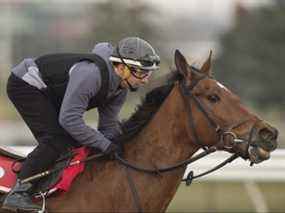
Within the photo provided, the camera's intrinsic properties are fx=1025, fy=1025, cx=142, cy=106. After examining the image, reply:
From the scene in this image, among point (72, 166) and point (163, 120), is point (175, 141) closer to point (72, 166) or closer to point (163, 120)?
point (163, 120)

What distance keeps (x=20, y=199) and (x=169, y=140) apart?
1.10 meters

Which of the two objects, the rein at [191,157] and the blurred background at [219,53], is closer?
the rein at [191,157]

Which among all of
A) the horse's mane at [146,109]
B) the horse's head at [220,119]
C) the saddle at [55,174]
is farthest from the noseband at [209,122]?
the saddle at [55,174]

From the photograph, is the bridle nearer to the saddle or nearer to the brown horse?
the brown horse

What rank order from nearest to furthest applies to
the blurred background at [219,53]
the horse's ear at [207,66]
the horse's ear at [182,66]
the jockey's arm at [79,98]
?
1. the jockey's arm at [79,98]
2. the horse's ear at [182,66]
3. the horse's ear at [207,66]
4. the blurred background at [219,53]

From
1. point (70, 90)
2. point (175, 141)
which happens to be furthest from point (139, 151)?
point (70, 90)

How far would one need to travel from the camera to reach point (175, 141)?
708 centimetres

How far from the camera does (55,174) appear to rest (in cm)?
703

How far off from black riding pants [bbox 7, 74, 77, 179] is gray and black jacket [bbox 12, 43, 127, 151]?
0.24 ft

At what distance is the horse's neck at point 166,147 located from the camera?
23.1 feet

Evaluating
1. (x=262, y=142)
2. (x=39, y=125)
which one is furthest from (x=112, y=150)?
(x=262, y=142)

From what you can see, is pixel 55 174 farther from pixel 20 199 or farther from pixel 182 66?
pixel 182 66

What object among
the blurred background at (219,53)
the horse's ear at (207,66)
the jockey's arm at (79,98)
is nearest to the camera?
the jockey's arm at (79,98)

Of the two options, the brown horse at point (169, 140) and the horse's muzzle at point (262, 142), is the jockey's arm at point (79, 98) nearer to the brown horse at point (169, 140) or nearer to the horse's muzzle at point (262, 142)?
the brown horse at point (169, 140)
